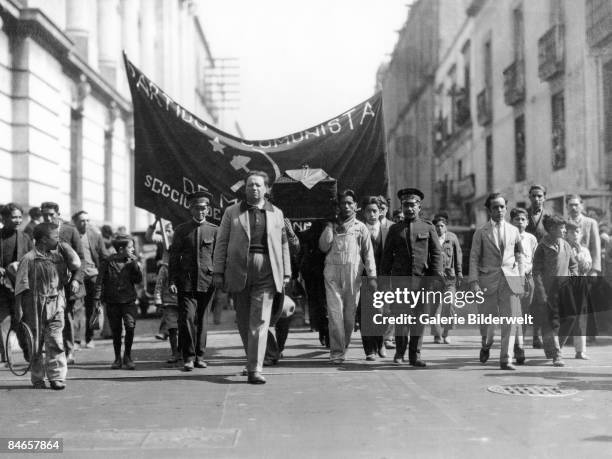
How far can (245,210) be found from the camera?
7.96m

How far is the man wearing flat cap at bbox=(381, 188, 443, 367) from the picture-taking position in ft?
29.0

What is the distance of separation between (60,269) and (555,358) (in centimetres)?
495

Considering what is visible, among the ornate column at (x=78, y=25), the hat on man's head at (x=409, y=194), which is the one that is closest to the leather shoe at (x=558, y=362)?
the hat on man's head at (x=409, y=194)

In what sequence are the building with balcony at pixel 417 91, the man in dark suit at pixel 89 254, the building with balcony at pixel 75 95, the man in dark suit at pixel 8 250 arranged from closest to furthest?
the man in dark suit at pixel 8 250
the man in dark suit at pixel 89 254
the building with balcony at pixel 75 95
the building with balcony at pixel 417 91

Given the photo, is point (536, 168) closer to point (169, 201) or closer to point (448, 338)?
point (448, 338)

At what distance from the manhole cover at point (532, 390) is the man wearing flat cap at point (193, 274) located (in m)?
3.14

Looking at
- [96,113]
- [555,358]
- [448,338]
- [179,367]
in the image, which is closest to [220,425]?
[179,367]

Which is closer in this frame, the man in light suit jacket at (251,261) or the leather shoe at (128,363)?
the man in light suit jacket at (251,261)

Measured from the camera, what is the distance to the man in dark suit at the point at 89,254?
10609 mm

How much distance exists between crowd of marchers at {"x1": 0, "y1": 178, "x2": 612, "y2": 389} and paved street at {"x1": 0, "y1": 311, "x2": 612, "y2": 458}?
354mm

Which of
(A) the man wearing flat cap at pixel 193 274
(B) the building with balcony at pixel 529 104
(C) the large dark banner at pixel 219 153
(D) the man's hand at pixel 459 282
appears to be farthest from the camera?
(B) the building with balcony at pixel 529 104

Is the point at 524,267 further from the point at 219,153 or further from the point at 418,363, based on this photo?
the point at 219,153

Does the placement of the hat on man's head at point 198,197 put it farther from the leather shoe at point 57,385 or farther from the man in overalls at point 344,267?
the leather shoe at point 57,385

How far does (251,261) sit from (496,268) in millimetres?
2571
